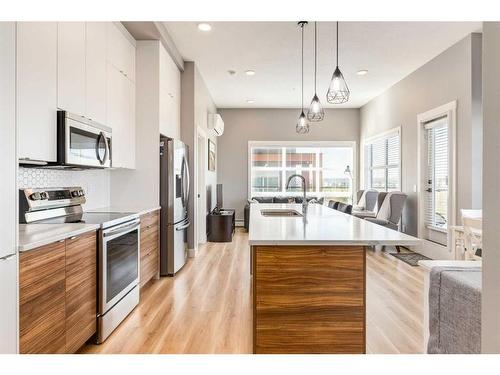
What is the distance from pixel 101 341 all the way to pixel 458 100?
4540mm

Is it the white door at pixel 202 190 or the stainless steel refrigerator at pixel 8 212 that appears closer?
the stainless steel refrigerator at pixel 8 212

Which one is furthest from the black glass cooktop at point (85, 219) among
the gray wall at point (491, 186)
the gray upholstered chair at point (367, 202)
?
the gray upholstered chair at point (367, 202)

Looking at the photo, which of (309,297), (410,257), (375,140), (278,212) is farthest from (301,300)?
(375,140)

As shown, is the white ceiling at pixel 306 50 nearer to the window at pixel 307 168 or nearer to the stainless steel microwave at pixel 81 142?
the stainless steel microwave at pixel 81 142

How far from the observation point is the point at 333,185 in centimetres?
839

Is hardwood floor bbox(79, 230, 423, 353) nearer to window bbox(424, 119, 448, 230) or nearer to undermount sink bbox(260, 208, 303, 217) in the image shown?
undermount sink bbox(260, 208, 303, 217)

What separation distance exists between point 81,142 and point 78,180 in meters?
0.71

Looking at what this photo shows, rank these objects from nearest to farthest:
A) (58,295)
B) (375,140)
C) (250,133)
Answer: (58,295) < (375,140) < (250,133)

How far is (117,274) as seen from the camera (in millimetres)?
2475

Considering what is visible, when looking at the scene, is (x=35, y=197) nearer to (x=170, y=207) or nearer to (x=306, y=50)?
(x=170, y=207)

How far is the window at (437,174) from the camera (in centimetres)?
463

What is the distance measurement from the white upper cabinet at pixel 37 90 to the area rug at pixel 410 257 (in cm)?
433

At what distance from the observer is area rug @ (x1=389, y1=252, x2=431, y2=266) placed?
4.53 metres
